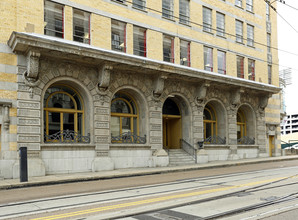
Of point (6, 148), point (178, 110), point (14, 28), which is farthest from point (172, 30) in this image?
point (6, 148)

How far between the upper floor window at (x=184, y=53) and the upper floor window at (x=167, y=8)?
2079mm

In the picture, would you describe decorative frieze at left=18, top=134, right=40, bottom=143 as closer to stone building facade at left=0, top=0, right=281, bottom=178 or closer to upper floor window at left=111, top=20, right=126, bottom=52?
stone building facade at left=0, top=0, right=281, bottom=178

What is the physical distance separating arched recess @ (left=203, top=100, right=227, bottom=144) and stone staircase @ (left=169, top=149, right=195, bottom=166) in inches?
139

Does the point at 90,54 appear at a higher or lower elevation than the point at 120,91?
higher

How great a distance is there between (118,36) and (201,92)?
24.3ft

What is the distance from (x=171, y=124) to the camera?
26.1 meters

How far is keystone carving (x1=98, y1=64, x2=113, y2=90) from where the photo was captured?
63.0 feet

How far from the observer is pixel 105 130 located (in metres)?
19.6

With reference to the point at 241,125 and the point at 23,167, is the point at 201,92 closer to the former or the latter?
the point at 241,125

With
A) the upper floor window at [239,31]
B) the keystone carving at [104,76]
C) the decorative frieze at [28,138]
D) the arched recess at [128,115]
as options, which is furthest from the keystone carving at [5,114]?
the upper floor window at [239,31]

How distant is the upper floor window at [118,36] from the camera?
20.9 meters

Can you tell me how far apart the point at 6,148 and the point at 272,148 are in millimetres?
→ 24652

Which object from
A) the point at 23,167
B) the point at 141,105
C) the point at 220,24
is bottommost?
the point at 23,167

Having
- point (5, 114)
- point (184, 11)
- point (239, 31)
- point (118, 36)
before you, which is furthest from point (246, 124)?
point (5, 114)
